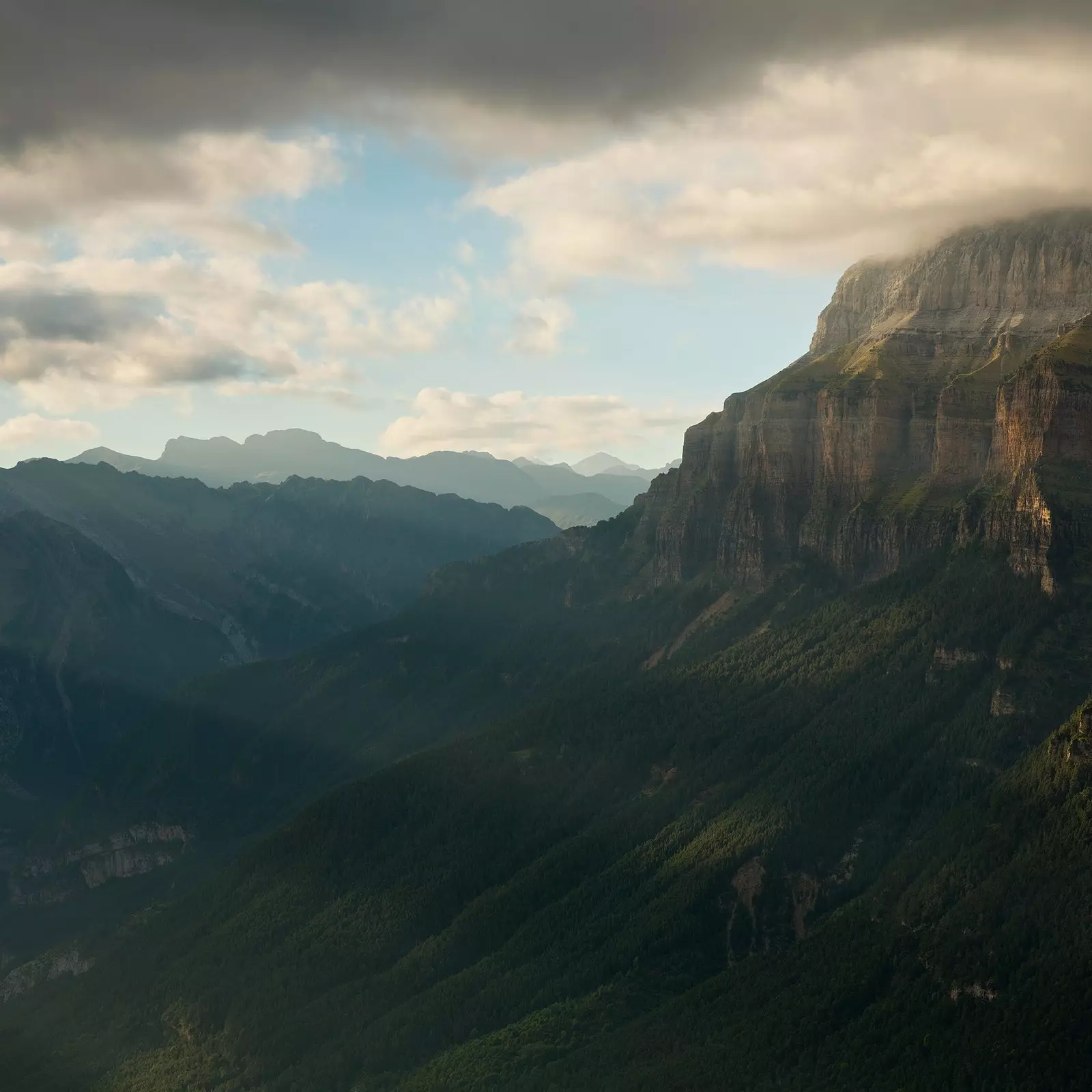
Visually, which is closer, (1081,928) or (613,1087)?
(1081,928)

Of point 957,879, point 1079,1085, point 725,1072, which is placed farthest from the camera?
point 957,879

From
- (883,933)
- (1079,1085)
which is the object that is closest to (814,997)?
(883,933)

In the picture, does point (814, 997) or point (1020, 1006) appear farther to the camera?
point (814, 997)

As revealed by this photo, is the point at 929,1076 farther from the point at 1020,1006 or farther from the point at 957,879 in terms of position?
the point at 957,879

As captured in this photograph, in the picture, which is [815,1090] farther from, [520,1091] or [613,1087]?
[520,1091]

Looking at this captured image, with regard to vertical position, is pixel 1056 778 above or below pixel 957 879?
above

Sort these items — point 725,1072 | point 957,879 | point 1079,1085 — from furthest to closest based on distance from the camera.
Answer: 1. point 957,879
2. point 725,1072
3. point 1079,1085

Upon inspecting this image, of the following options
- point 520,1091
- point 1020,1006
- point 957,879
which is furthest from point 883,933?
point 520,1091

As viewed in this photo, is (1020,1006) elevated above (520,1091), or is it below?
above

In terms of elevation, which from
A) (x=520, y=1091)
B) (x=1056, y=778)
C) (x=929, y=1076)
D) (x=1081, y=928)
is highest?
(x=1056, y=778)
